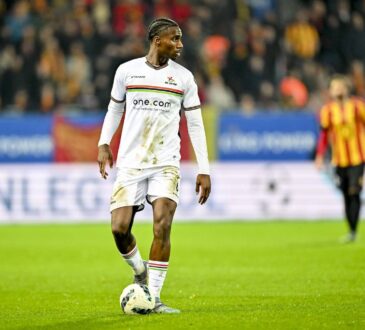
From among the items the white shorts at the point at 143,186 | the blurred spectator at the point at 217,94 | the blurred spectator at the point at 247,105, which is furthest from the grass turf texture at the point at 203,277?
the blurred spectator at the point at 217,94

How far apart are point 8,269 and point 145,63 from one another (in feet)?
17.7

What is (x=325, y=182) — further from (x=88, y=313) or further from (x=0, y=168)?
(x=88, y=313)

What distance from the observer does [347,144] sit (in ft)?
56.1

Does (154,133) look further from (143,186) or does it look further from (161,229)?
(161,229)

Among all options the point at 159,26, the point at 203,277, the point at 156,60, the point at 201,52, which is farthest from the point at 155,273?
the point at 201,52

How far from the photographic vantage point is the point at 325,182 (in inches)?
859

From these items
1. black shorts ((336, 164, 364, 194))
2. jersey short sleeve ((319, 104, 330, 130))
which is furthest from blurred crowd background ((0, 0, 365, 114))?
black shorts ((336, 164, 364, 194))

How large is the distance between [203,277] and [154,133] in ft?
12.4

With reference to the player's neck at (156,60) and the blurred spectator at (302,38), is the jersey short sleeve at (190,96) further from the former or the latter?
the blurred spectator at (302,38)

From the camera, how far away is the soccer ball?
9.22m

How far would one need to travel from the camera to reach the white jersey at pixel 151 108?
9.54 metres

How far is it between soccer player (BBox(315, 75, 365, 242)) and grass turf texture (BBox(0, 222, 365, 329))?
0.64 meters

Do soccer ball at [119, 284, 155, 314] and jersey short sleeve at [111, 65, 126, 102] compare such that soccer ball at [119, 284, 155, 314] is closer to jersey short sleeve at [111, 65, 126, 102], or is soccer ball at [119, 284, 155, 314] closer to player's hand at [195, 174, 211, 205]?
player's hand at [195, 174, 211, 205]

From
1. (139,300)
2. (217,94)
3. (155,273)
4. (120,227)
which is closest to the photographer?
(139,300)
